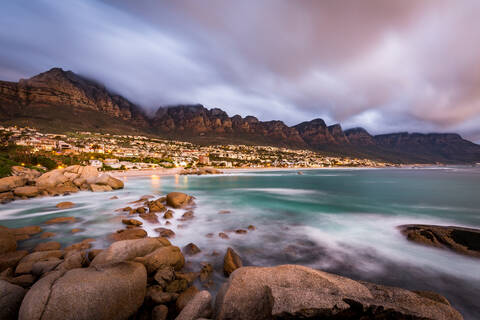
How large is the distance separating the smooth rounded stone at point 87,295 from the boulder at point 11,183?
2501 centimetres

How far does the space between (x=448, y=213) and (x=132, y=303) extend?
25.1m

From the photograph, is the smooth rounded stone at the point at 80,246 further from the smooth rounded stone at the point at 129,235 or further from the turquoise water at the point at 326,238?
the smooth rounded stone at the point at 129,235

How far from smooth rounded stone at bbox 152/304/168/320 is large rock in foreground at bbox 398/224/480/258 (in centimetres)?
1217

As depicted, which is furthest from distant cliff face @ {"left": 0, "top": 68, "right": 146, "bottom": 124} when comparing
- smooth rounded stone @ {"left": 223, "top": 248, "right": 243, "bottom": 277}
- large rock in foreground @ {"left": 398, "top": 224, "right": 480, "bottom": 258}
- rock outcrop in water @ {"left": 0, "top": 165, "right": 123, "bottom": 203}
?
large rock in foreground @ {"left": 398, "top": 224, "right": 480, "bottom": 258}

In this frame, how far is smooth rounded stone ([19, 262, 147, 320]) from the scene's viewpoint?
13.0 ft

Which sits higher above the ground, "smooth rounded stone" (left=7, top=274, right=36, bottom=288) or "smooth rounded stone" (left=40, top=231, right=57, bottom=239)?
"smooth rounded stone" (left=7, top=274, right=36, bottom=288)

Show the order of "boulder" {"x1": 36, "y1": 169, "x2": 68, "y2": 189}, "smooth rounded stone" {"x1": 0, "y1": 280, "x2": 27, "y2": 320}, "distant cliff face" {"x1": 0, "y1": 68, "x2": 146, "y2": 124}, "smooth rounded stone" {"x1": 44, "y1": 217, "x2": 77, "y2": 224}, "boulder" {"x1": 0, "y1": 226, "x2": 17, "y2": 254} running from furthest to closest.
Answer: "distant cliff face" {"x1": 0, "y1": 68, "x2": 146, "y2": 124}, "boulder" {"x1": 36, "y1": 169, "x2": 68, "y2": 189}, "smooth rounded stone" {"x1": 44, "y1": 217, "x2": 77, "y2": 224}, "boulder" {"x1": 0, "y1": 226, "x2": 17, "y2": 254}, "smooth rounded stone" {"x1": 0, "y1": 280, "x2": 27, "y2": 320}

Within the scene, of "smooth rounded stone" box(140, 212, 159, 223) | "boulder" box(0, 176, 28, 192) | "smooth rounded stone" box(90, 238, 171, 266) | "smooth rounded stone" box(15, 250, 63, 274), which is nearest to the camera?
"smooth rounded stone" box(15, 250, 63, 274)

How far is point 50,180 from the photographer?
2420 centimetres

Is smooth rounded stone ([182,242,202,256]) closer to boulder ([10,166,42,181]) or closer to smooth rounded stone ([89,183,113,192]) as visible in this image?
smooth rounded stone ([89,183,113,192])

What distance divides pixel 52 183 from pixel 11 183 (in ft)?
11.4

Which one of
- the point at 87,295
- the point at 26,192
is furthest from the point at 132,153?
the point at 87,295

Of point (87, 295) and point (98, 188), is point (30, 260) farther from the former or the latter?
point (98, 188)

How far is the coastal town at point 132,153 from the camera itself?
218 feet
